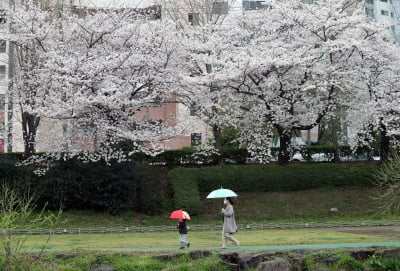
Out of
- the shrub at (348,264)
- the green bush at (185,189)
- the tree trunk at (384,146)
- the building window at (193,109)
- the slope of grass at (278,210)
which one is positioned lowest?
the shrub at (348,264)

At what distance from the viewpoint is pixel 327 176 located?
29.7 m

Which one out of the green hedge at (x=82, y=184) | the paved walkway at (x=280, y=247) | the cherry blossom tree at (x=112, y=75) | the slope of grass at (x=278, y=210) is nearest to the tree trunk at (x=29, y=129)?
the green hedge at (x=82, y=184)

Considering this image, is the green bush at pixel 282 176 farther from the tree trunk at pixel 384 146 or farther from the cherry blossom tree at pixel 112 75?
the cherry blossom tree at pixel 112 75

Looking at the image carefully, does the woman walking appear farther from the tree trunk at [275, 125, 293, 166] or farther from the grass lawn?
the tree trunk at [275, 125, 293, 166]

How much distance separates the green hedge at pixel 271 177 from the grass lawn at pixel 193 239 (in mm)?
6191

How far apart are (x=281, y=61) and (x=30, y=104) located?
1130 centimetres

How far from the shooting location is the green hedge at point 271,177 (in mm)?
28250

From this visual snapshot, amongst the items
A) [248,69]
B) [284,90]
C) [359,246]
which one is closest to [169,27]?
[248,69]

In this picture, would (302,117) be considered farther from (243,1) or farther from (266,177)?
(243,1)

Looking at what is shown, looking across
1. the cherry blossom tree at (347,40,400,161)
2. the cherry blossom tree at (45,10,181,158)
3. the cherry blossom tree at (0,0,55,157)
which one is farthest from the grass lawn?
the cherry blossom tree at (347,40,400,161)

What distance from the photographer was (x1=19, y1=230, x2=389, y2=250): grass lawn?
55.6 ft

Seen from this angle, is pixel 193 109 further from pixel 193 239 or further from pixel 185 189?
pixel 193 239

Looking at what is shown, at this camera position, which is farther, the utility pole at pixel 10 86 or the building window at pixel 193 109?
the building window at pixel 193 109

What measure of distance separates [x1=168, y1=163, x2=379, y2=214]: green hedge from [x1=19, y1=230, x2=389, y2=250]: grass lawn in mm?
6191
